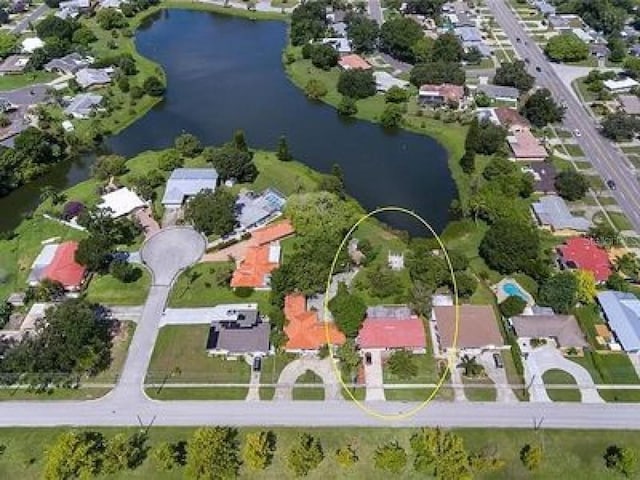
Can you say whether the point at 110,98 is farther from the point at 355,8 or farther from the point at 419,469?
the point at 419,469

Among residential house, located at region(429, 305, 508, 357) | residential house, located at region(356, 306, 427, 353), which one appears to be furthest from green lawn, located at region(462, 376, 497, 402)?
residential house, located at region(356, 306, 427, 353)

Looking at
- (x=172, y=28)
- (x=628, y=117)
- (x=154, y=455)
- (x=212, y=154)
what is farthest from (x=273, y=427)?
(x=172, y=28)

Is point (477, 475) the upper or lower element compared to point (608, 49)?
lower

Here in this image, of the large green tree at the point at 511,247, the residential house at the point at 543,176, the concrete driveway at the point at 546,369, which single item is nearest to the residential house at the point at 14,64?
the residential house at the point at 543,176

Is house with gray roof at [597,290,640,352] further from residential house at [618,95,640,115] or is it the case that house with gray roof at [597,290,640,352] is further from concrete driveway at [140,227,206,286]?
concrete driveway at [140,227,206,286]

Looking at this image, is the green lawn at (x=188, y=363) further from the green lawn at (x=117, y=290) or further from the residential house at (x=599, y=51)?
the residential house at (x=599, y=51)

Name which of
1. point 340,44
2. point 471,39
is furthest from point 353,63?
point 471,39
